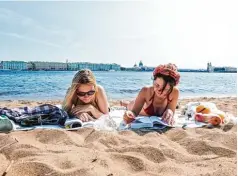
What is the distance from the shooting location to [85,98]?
4426 millimetres

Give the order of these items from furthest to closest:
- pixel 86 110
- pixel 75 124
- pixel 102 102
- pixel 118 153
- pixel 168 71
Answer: pixel 102 102
pixel 86 110
pixel 168 71
pixel 75 124
pixel 118 153

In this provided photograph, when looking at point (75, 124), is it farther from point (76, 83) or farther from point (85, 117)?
point (76, 83)

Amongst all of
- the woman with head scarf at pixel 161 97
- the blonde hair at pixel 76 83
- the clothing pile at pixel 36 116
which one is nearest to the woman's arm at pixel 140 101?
the woman with head scarf at pixel 161 97

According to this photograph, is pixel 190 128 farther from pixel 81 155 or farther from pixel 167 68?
pixel 81 155

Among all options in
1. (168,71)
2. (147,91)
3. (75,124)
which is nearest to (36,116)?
(75,124)

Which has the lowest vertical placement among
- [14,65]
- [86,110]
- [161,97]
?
[86,110]

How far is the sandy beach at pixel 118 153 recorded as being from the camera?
7.13ft

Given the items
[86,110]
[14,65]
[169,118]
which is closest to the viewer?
[169,118]

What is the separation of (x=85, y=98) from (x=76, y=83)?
0.93 feet

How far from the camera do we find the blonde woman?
4316 mm

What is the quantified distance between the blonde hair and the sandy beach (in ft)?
3.45

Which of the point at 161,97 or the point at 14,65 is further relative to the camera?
the point at 14,65

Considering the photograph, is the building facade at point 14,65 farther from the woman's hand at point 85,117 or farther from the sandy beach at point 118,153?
the sandy beach at point 118,153

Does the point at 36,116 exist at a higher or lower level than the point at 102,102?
lower
